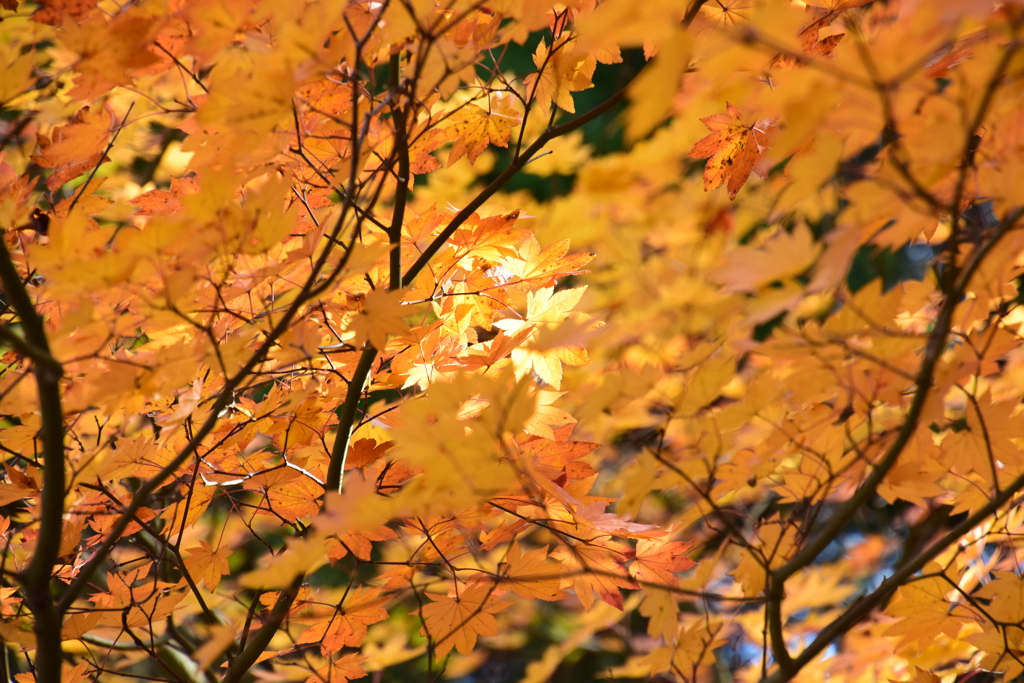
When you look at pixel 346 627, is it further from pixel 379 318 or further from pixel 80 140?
pixel 80 140

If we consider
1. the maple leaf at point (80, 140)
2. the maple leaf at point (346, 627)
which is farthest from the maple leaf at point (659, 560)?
the maple leaf at point (80, 140)

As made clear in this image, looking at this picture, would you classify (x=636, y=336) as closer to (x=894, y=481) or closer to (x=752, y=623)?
(x=894, y=481)

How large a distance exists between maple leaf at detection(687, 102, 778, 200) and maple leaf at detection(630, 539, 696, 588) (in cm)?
57

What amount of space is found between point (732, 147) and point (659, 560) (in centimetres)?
68

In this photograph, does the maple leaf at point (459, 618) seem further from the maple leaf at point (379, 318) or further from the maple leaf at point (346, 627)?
the maple leaf at point (379, 318)

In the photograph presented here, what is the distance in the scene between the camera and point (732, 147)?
116 centimetres

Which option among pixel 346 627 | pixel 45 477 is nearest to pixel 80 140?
pixel 45 477

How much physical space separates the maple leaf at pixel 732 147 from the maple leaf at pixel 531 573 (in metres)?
0.65

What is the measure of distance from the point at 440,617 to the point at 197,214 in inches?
27.9

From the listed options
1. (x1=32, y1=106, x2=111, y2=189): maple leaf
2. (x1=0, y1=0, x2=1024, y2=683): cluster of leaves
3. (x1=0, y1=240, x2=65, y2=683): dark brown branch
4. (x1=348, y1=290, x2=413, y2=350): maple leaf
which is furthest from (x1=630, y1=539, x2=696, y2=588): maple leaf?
(x1=32, y1=106, x2=111, y2=189): maple leaf

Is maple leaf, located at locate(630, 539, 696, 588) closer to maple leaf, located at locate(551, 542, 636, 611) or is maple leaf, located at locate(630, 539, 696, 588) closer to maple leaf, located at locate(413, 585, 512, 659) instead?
maple leaf, located at locate(551, 542, 636, 611)

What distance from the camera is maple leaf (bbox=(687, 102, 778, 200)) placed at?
45.1 inches

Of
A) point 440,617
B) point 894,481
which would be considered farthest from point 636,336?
point 440,617

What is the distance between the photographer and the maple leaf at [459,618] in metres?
1.08
